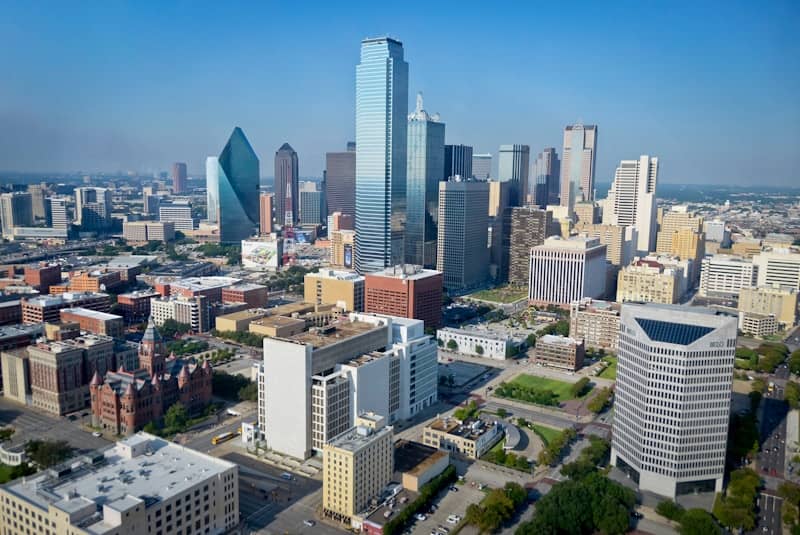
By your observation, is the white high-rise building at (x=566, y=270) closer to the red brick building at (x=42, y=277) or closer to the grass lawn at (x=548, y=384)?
the grass lawn at (x=548, y=384)

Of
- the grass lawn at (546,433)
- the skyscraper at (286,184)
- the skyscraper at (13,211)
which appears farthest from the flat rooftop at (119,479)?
the skyscraper at (286,184)

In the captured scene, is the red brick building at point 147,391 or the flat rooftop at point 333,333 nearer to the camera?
the flat rooftop at point 333,333

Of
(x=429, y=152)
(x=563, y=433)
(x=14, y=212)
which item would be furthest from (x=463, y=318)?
(x=14, y=212)

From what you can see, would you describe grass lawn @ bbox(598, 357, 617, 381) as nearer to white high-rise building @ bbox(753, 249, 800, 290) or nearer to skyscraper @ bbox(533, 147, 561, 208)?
white high-rise building @ bbox(753, 249, 800, 290)

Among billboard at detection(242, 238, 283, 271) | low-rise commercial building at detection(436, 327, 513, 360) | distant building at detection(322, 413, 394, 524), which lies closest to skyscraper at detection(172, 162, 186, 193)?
billboard at detection(242, 238, 283, 271)

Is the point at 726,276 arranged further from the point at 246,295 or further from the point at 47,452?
the point at 47,452

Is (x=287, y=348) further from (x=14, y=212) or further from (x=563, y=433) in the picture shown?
(x=14, y=212)
